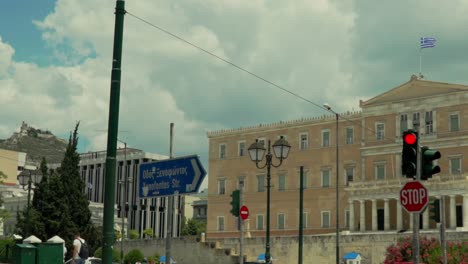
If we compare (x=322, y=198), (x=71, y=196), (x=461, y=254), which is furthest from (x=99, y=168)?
(x=461, y=254)

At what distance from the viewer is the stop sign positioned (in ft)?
45.5

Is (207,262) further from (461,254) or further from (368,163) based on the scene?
(461,254)

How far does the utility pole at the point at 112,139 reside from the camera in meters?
10.4

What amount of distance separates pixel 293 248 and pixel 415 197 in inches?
1879

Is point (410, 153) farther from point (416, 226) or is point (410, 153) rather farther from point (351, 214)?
point (351, 214)

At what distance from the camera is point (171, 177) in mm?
12008

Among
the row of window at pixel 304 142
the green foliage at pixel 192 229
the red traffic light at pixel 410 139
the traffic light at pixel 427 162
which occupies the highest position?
the row of window at pixel 304 142

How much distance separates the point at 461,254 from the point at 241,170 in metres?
46.4

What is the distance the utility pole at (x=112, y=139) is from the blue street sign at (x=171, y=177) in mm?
1407

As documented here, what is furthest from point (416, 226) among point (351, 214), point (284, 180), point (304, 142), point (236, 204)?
point (284, 180)

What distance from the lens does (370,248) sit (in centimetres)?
5584

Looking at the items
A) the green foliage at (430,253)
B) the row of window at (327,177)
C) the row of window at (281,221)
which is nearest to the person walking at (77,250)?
the green foliage at (430,253)

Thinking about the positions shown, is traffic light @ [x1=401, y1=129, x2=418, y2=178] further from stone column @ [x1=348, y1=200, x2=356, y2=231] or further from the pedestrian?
stone column @ [x1=348, y1=200, x2=356, y2=231]

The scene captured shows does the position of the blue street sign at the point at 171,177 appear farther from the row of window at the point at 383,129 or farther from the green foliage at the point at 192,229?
the green foliage at the point at 192,229
